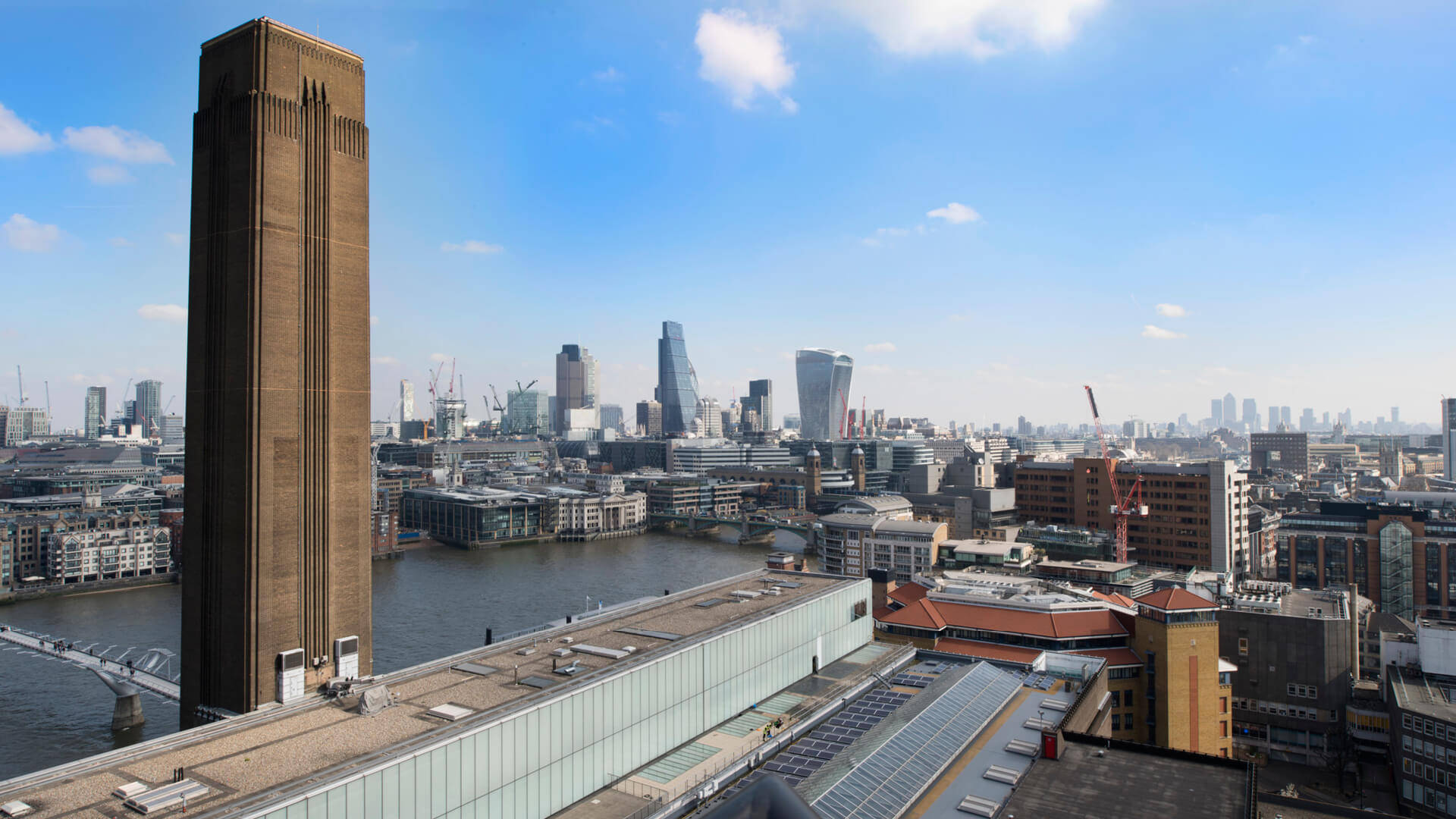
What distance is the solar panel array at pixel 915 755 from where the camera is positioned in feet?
30.7

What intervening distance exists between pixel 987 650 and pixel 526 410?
542ft

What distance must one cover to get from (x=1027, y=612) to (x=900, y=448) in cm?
6782

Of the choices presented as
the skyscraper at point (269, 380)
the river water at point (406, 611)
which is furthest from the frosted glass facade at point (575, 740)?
the river water at point (406, 611)

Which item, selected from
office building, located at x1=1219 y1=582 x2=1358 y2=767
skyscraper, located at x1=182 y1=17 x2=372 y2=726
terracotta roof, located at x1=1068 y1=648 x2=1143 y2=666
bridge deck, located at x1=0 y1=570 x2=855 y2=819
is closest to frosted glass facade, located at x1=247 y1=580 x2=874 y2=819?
bridge deck, located at x1=0 y1=570 x2=855 y2=819

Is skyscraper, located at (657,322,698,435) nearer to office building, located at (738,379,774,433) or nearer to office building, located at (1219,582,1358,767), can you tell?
office building, located at (738,379,774,433)

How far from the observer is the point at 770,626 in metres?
14.5

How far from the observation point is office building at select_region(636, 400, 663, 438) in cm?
16625

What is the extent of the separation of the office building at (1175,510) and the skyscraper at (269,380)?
3652 centimetres

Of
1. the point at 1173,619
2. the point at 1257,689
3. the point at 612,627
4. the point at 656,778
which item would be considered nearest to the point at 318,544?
the point at 612,627

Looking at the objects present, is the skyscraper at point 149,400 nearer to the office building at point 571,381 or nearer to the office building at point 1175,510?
the office building at point 571,381

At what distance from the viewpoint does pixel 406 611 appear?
31.5 meters

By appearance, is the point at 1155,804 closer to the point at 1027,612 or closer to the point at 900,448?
the point at 1027,612

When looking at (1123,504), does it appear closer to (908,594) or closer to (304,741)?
(908,594)

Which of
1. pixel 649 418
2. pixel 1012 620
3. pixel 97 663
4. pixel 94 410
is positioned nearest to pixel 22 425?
pixel 94 410
